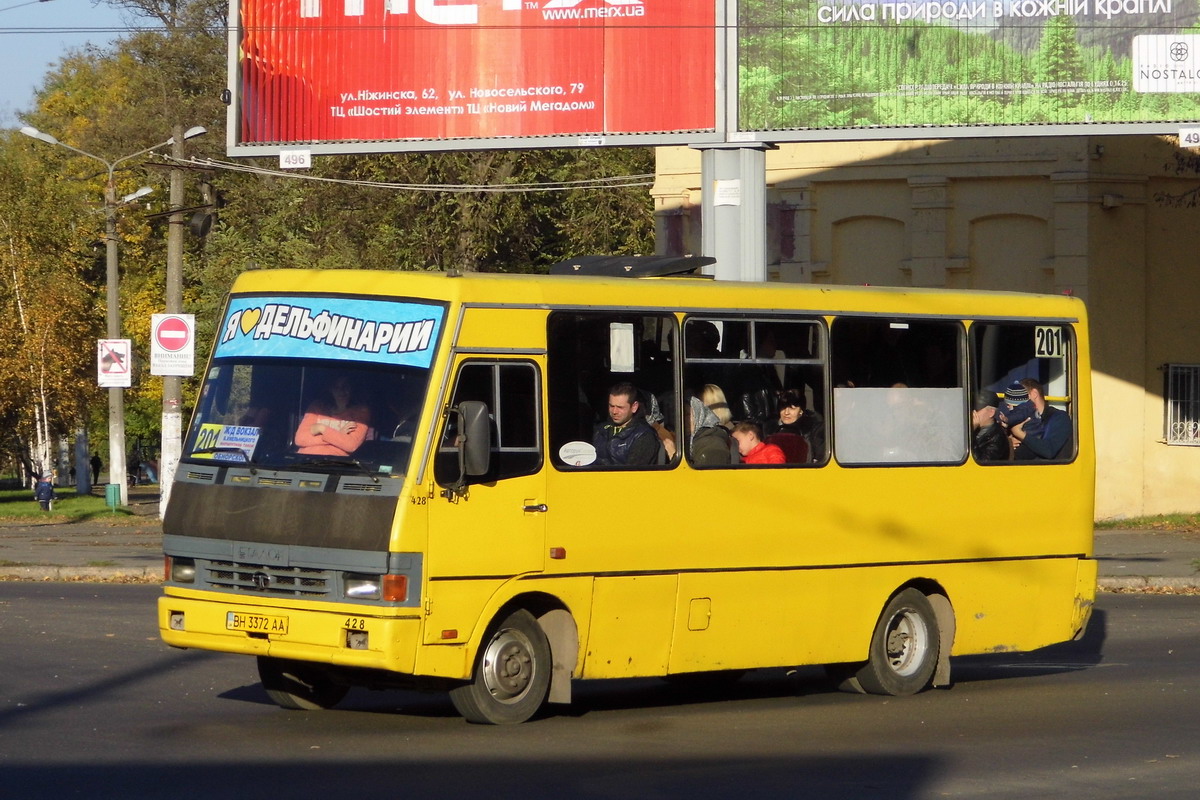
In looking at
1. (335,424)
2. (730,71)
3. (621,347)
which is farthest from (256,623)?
(730,71)

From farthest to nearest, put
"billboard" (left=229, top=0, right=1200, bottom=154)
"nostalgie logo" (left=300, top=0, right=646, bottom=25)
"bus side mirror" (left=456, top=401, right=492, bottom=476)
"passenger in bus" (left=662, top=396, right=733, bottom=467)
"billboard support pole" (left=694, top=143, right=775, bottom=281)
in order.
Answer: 1. "nostalgie logo" (left=300, top=0, right=646, bottom=25)
2. "billboard support pole" (left=694, top=143, right=775, bottom=281)
3. "billboard" (left=229, top=0, right=1200, bottom=154)
4. "passenger in bus" (left=662, top=396, right=733, bottom=467)
5. "bus side mirror" (left=456, top=401, right=492, bottom=476)

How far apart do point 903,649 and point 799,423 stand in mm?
1819

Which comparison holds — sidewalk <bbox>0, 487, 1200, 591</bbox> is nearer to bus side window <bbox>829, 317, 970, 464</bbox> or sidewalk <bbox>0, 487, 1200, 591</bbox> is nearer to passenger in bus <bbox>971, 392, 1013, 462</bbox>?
passenger in bus <bbox>971, 392, 1013, 462</bbox>

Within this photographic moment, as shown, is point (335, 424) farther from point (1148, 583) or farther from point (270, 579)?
point (1148, 583)

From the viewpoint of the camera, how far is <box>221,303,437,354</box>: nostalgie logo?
10.2 metres

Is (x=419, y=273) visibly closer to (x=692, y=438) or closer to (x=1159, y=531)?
(x=692, y=438)

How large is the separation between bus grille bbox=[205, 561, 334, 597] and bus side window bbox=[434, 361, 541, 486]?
985mm

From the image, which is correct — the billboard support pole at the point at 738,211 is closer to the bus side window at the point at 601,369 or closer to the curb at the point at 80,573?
the curb at the point at 80,573

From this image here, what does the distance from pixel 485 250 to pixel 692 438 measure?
29.6 m

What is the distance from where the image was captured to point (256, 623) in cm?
1008

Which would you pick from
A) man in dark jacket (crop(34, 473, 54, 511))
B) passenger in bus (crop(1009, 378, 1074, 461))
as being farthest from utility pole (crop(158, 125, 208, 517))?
passenger in bus (crop(1009, 378, 1074, 461))

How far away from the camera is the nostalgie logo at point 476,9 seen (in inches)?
919

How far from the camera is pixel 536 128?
23.7 m

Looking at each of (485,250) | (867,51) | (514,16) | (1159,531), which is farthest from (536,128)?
(485,250)
